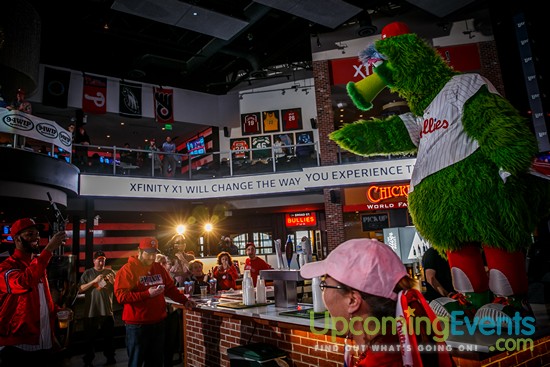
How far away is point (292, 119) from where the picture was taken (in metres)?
15.7

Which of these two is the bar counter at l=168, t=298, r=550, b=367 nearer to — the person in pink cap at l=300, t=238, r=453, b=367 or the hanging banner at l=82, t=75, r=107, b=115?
the person in pink cap at l=300, t=238, r=453, b=367

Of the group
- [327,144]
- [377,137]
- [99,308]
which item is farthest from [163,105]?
[377,137]

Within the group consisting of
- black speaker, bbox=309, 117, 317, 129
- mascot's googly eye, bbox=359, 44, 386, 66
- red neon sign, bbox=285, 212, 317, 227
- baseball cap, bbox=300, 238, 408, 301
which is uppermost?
black speaker, bbox=309, 117, 317, 129

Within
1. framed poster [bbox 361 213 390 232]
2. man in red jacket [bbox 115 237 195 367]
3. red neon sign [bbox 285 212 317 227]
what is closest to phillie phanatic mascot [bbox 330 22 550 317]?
man in red jacket [bbox 115 237 195 367]

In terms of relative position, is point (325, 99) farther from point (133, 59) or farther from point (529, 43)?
point (133, 59)

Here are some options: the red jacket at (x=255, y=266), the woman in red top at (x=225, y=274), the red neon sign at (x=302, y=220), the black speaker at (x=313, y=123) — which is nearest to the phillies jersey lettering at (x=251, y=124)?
the black speaker at (x=313, y=123)

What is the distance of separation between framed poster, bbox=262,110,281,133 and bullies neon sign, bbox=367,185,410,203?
5.52m

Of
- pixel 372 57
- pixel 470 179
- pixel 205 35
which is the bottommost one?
pixel 470 179

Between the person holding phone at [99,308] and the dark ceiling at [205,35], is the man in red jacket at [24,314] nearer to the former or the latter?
the person holding phone at [99,308]

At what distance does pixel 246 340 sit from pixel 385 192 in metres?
8.81

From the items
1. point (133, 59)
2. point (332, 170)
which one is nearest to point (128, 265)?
point (332, 170)

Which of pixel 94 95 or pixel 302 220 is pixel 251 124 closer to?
pixel 302 220

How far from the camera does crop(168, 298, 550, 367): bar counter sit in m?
1.89

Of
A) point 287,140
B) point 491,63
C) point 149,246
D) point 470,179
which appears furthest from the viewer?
point 287,140
